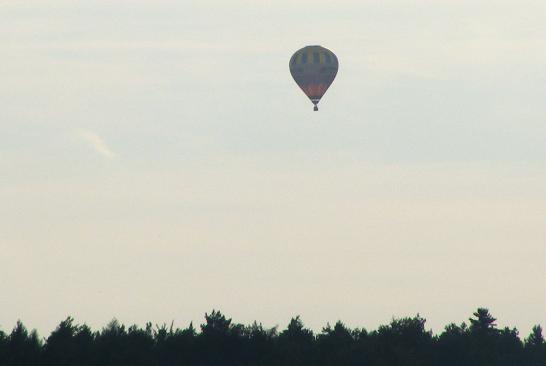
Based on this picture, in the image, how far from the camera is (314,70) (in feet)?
545

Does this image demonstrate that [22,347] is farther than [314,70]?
No

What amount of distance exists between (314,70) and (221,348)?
85.4 feet

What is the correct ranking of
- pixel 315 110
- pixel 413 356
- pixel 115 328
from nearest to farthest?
pixel 315 110 → pixel 115 328 → pixel 413 356

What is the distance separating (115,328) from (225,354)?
Answer: 10087 millimetres

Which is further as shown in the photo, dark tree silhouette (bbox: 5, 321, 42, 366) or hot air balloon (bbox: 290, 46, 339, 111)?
hot air balloon (bbox: 290, 46, 339, 111)

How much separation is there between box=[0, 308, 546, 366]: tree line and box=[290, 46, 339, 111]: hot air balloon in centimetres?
2367

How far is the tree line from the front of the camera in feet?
497

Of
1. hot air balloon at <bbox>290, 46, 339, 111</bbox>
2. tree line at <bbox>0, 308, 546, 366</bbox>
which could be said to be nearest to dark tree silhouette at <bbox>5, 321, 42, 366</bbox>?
tree line at <bbox>0, 308, 546, 366</bbox>

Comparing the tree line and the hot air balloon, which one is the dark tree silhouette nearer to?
the tree line

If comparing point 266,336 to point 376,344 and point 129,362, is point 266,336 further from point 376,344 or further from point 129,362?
point 129,362

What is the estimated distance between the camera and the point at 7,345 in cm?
14850

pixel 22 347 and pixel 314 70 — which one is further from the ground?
pixel 314 70

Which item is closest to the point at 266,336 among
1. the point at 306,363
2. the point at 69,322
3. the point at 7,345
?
the point at 306,363

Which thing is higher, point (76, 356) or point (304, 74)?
point (304, 74)
